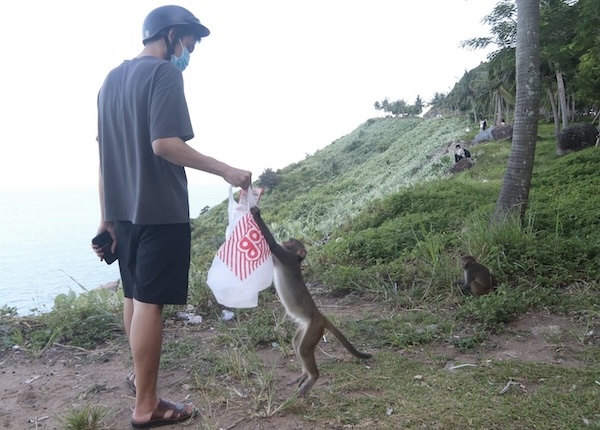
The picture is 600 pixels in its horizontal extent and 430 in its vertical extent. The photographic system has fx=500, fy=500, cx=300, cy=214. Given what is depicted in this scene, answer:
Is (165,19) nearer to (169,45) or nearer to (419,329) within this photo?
(169,45)

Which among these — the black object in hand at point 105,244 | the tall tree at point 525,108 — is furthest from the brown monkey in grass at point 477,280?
the black object in hand at point 105,244

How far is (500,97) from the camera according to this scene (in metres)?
36.4

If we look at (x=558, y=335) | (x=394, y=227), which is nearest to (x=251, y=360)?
(x=558, y=335)

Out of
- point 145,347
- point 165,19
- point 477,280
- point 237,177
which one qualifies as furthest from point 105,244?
point 477,280

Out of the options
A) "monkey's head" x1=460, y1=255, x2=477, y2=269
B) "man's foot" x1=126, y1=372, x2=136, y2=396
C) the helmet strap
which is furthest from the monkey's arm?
"monkey's head" x1=460, y1=255, x2=477, y2=269

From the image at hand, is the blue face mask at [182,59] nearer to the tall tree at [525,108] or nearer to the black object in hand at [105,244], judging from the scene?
the black object in hand at [105,244]

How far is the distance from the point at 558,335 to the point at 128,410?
340cm

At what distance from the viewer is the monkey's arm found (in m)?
3.22

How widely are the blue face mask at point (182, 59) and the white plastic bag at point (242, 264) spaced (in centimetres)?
88

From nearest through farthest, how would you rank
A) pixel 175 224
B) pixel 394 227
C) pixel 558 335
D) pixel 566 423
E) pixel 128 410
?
pixel 566 423, pixel 175 224, pixel 128 410, pixel 558 335, pixel 394 227

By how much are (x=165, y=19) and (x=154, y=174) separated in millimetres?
934

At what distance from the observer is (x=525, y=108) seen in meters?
6.80

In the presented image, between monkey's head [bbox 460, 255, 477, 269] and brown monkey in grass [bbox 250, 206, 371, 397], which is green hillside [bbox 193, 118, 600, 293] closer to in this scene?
monkey's head [bbox 460, 255, 477, 269]

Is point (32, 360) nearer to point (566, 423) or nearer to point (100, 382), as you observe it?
point (100, 382)
